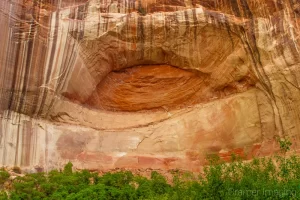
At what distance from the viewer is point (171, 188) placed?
388 inches

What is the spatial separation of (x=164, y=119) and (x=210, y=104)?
1.41 meters

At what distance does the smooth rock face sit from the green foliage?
1.31m

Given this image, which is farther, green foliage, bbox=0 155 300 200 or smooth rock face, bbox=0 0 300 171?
smooth rock face, bbox=0 0 300 171

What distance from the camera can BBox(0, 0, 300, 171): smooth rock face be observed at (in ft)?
35.8

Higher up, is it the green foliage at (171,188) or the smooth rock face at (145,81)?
the smooth rock face at (145,81)

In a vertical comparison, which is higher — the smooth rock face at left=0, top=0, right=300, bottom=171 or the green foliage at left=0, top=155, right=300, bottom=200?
the smooth rock face at left=0, top=0, right=300, bottom=171

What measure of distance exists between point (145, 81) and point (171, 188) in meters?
4.04

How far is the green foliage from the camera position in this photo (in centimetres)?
879

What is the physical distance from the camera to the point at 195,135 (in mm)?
12148

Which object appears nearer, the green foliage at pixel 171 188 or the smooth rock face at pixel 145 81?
the green foliage at pixel 171 188

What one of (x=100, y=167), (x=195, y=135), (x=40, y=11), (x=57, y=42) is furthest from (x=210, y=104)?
(x=40, y=11)

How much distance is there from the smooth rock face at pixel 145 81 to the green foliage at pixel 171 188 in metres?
1.31

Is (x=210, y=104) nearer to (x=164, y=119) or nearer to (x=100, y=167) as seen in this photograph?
(x=164, y=119)

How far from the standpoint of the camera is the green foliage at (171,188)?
346 inches
